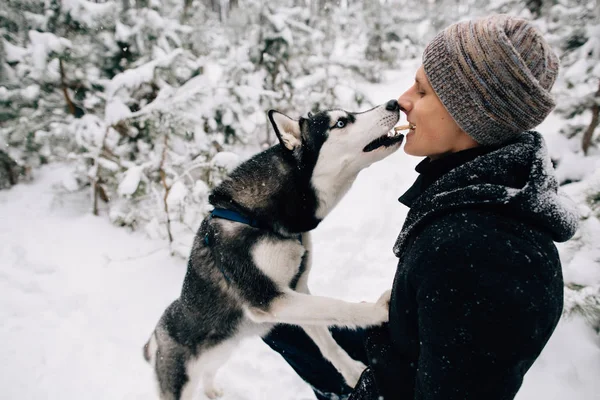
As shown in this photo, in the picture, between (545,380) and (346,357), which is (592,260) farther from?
(346,357)

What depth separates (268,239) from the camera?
2.12 metres

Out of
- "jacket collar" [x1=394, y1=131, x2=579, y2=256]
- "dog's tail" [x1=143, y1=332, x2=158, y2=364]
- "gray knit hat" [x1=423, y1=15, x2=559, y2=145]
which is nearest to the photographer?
"jacket collar" [x1=394, y1=131, x2=579, y2=256]

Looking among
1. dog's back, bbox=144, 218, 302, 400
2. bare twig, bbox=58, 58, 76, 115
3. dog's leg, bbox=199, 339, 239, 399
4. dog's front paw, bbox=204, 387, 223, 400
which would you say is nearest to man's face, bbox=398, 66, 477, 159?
dog's back, bbox=144, 218, 302, 400

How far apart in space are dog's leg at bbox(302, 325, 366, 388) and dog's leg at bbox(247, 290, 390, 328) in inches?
19.1

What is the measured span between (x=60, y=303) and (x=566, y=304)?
17.5 ft

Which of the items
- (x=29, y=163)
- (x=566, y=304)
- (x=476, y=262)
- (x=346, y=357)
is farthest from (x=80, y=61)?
(x=566, y=304)

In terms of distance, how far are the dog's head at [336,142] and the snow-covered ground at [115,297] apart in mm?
2136

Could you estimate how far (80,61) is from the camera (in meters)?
5.19

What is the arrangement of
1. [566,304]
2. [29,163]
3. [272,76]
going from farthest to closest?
1. [272,76]
2. [29,163]
3. [566,304]

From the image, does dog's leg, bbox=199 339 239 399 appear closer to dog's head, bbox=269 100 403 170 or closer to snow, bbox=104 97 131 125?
dog's head, bbox=269 100 403 170

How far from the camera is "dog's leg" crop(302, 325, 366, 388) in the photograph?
2.17 meters

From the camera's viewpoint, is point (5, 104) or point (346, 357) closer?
point (346, 357)

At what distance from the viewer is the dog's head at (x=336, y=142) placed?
209 centimetres

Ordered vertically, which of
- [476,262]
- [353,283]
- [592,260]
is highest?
[476,262]
